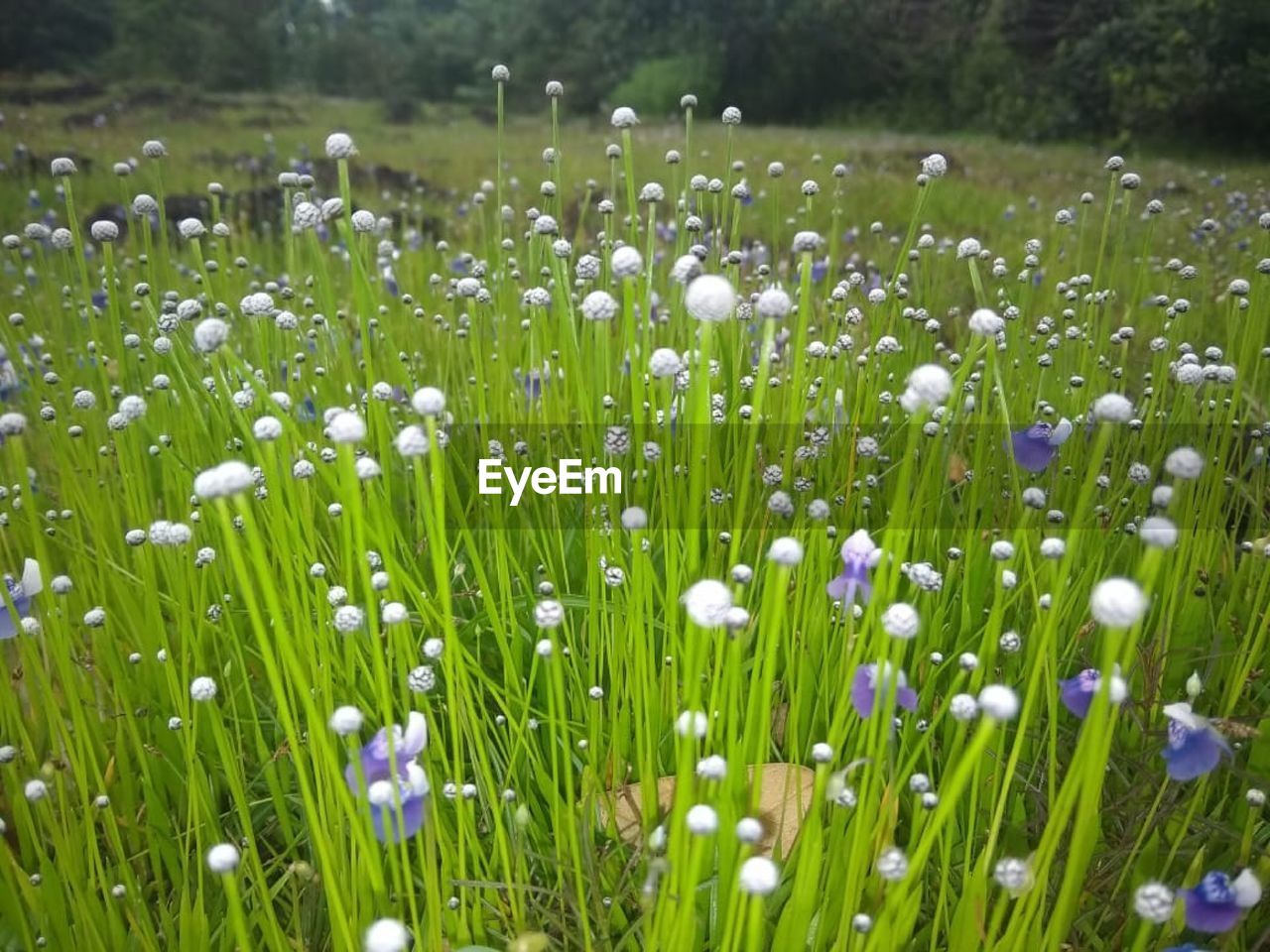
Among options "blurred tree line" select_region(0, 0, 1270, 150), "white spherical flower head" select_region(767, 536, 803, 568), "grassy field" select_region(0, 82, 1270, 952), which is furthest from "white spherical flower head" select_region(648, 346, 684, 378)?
"blurred tree line" select_region(0, 0, 1270, 150)

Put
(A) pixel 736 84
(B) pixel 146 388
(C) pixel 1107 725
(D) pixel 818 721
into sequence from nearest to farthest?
(C) pixel 1107 725 < (D) pixel 818 721 < (B) pixel 146 388 < (A) pixel 736 84

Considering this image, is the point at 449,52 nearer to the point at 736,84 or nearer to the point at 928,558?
the point at 736,84

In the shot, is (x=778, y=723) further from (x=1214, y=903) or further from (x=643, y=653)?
(x=1214, y=903)

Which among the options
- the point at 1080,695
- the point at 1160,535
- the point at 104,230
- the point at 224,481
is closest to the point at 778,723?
the point at 1080,695

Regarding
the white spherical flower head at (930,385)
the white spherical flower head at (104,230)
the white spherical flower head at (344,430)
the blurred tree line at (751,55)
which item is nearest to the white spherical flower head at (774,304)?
the white spherical flower head at (930,385)

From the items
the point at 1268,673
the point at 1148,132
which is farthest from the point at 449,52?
the point at 1268,673
